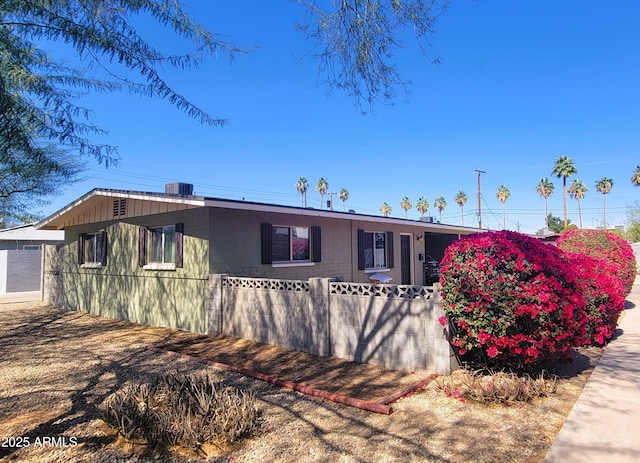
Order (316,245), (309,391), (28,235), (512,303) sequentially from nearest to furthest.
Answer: (512,303) < (309,391) < (316,245) < (28,235)

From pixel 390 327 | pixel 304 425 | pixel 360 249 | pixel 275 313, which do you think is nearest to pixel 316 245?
→ pixel 360 249

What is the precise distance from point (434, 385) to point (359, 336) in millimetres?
1485

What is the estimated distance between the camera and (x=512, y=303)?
457 cm

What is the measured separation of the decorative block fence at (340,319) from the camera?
537cm

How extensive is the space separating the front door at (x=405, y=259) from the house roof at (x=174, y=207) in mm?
766

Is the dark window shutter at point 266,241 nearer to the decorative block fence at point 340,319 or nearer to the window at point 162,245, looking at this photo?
the decorative block fence at point 340,319

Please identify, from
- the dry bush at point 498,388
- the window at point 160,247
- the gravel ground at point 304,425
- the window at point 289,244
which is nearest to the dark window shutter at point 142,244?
the window at point 160,247

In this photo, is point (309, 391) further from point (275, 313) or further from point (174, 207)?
point (174, 207)

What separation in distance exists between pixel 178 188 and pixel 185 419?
23.8 feet

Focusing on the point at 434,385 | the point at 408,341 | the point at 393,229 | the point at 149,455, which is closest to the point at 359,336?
the point at 408,341

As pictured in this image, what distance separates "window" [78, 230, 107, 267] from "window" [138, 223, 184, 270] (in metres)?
2.71

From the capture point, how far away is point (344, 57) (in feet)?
14.5

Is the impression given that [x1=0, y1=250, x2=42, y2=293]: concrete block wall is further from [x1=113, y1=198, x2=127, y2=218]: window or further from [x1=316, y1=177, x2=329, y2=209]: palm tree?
[x1=316, y1=177, x2=329, y2=209]: palm tree

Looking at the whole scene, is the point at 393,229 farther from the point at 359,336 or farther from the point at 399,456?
the point at 399,456
